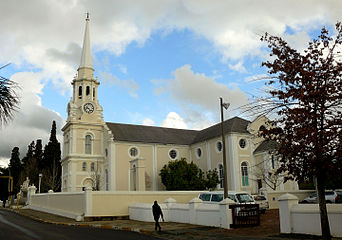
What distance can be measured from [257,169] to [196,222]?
2296cm

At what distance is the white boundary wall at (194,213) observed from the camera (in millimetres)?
18328

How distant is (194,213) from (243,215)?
339cm

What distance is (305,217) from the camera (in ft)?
48.3

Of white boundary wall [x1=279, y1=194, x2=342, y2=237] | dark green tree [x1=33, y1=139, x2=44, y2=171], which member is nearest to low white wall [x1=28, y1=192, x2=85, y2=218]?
white boundary wall [x1=279, y1=194, x2=342, y2=237]

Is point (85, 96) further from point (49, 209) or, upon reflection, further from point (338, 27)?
point (338, 27)

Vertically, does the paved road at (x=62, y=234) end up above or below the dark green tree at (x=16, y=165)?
below

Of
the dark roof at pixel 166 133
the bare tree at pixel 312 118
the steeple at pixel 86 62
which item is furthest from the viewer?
the steeple at pixel 86 62

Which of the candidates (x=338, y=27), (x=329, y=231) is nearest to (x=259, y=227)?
(x=329, y=231)

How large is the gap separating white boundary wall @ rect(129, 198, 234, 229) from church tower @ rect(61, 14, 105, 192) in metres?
24.5

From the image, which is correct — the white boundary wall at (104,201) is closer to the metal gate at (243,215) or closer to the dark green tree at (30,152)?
the metal gate at (243,215)

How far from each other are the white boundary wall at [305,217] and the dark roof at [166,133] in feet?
96.3

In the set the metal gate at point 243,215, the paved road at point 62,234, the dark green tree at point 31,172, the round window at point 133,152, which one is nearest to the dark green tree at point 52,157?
the dark green tree at point 31,172

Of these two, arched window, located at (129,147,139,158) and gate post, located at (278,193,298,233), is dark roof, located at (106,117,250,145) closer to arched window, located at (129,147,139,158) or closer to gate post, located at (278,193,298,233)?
arched window, located at (129,147,139,158)

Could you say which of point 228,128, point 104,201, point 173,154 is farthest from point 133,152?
point 104,201
